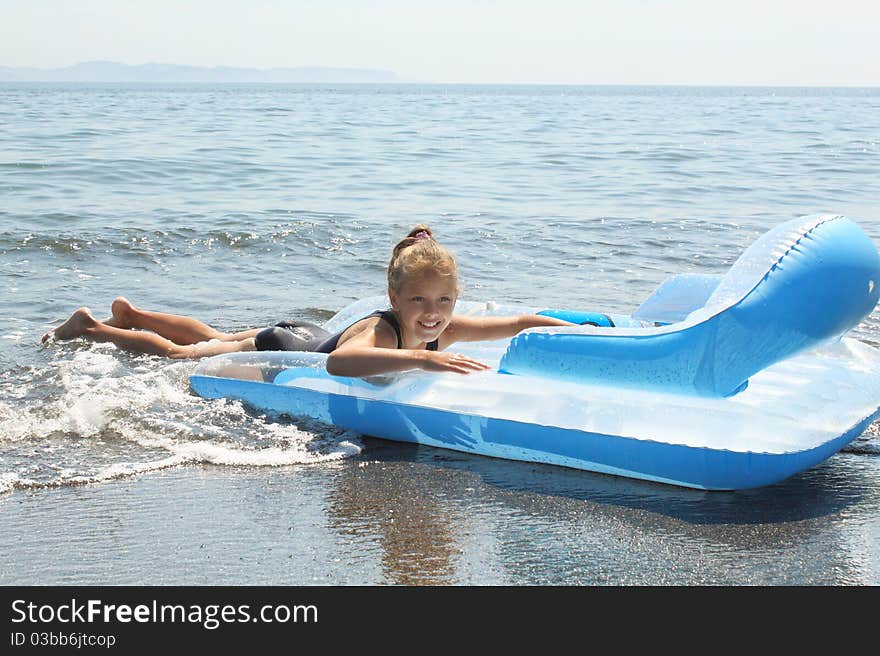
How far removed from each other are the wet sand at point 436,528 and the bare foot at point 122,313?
2169 millimetres

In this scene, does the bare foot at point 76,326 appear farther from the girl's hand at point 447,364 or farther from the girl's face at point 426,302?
the girl's hand at point 447,364

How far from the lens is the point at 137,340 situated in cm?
554

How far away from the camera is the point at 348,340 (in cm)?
447

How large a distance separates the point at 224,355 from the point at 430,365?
1.19 meters

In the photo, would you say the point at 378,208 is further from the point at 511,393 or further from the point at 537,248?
the point at 511,393

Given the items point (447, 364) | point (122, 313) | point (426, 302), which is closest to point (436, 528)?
point (447, 364)

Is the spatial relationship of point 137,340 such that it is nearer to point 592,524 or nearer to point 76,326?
point 76,326

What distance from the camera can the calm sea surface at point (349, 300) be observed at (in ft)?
10.2

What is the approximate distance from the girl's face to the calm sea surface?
49cm

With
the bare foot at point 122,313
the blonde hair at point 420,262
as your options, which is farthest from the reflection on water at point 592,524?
the bare foot at point 122,313

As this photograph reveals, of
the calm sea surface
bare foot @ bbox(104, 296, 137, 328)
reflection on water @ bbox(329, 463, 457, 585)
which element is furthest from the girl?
bare foot @ bbox(104, 296, 137, 328)

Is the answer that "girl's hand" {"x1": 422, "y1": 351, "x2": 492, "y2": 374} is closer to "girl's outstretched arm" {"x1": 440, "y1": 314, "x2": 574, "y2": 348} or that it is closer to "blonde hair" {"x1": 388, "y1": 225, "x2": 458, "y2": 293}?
"blonde hair" {"x1": 388, "y1": 225, "x2": 458, "y2": 293}

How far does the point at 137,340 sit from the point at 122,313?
0.32 meters
